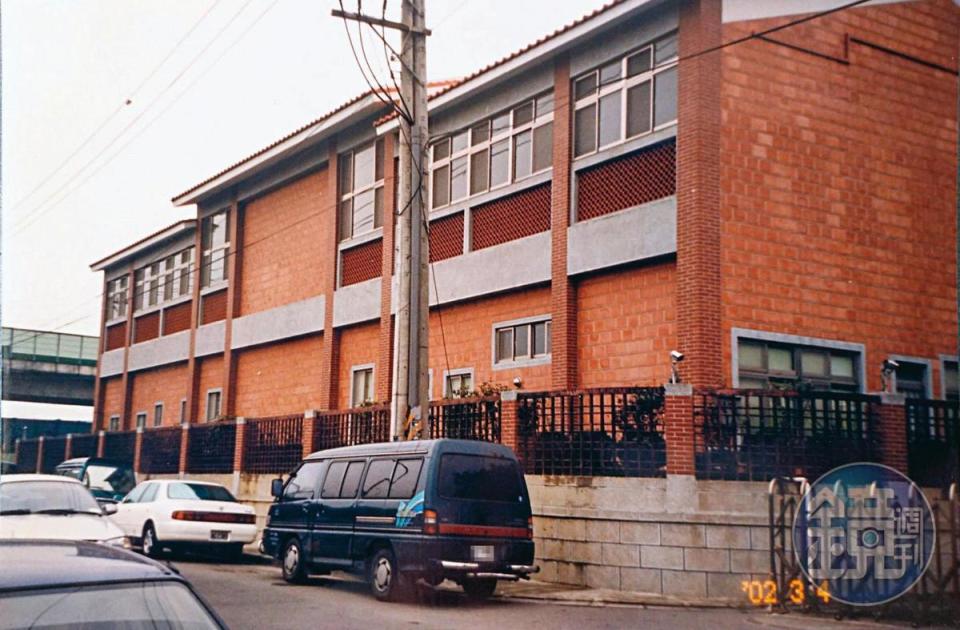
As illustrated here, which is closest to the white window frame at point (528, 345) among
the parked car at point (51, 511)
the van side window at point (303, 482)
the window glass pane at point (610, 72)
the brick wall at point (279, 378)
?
the window glass pane at point (610, 72)

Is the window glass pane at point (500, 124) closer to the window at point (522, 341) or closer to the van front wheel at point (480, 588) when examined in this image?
the window at point (522, 341)

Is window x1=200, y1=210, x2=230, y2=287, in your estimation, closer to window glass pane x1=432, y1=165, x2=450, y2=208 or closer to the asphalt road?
window glass pane x1=432, y1=165, x2=450, y2=208

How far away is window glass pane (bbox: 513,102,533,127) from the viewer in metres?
21.3

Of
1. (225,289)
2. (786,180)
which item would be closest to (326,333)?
(225,289)

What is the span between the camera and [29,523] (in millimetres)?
11367

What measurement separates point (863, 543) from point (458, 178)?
12672 mm

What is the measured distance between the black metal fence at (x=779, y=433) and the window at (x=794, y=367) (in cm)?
110

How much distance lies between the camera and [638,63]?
18.6m

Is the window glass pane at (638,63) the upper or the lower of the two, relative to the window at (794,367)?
upper

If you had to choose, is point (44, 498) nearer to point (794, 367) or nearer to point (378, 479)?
point (378, 479)

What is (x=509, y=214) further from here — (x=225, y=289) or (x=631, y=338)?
(x=225, y=289)

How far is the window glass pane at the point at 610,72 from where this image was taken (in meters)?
19.1

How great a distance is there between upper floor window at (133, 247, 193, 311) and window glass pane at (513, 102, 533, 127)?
16.9m

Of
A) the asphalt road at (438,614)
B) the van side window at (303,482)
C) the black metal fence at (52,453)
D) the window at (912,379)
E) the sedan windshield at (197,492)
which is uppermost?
the window at (912,379)
